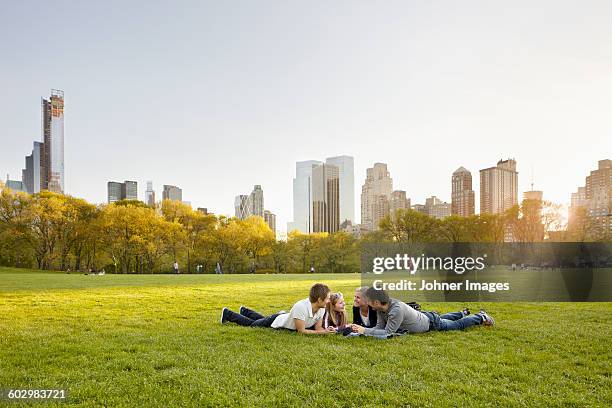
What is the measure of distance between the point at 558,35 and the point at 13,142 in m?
44.6

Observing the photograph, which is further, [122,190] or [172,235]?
[122,190]

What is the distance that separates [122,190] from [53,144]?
2213 inches

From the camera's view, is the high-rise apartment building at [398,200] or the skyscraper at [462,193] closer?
the skyscraper at [462,193]

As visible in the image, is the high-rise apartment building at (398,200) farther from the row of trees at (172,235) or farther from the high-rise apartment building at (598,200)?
the row of trees at (172,235)

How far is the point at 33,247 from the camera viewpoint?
61688 mm

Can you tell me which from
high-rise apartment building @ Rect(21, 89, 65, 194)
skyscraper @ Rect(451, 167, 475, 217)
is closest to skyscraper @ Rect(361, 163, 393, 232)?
skyscraper @ Rect(451, 167, 475, 217)

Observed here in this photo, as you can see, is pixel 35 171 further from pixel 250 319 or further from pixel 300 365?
pixel 300 365

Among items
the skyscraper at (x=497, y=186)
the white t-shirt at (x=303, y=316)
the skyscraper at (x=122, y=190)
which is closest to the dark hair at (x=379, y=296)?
the white t-shirt at (x=303, y=316)

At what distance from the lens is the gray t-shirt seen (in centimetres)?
873

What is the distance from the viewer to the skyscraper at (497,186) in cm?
9919

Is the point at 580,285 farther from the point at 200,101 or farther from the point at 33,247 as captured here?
the point at 33,247

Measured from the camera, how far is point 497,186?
338 ft
